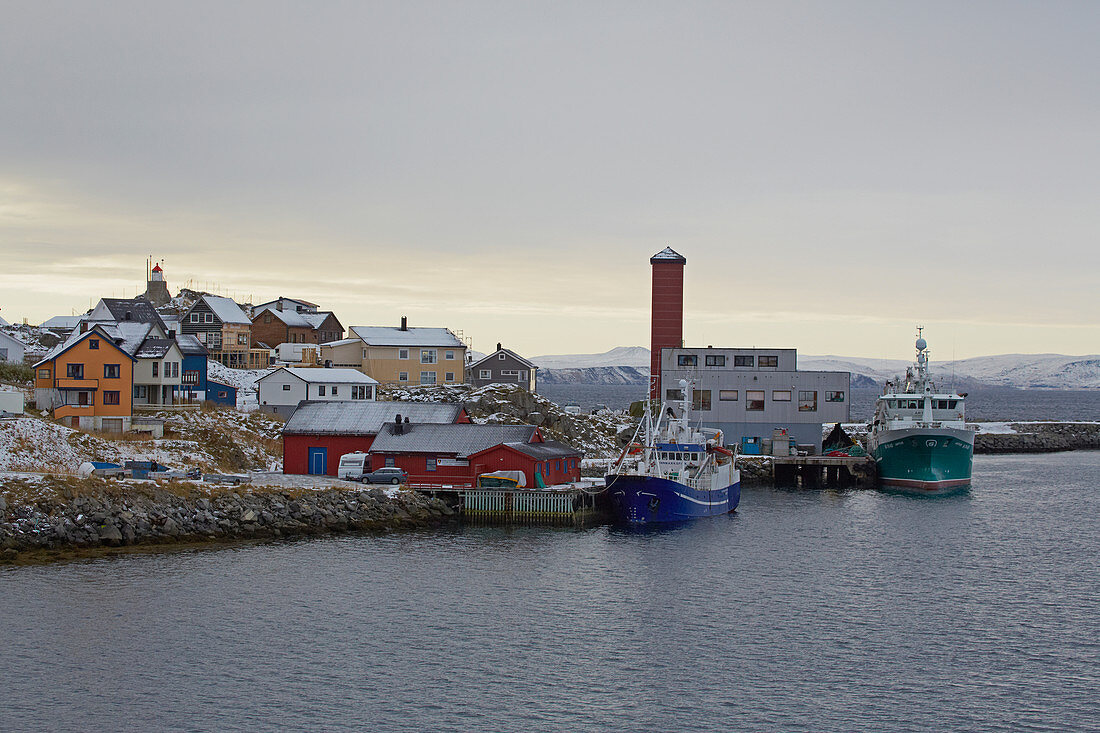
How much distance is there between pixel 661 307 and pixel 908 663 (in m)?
75.2

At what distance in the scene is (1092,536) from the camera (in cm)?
6044

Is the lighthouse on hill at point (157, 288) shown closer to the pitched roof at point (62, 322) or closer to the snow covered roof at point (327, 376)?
the pitched roof at point (62, 322)

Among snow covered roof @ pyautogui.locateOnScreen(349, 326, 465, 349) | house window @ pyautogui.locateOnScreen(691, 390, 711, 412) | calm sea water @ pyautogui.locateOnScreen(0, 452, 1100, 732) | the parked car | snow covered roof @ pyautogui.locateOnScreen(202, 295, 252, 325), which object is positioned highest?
snow covered roof @ pyautogui.locateOnScreen(202, 295, 252, 325)

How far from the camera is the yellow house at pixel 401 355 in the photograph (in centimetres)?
10975

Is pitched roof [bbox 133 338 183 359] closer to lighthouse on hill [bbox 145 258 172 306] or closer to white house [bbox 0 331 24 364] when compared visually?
white house [bbox 0 331 24 364]

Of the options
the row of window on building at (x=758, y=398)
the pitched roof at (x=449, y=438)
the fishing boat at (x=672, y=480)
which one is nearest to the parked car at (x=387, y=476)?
the pitched roof at (x=449, y=438)

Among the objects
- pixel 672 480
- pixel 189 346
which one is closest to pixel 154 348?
pixel 189 346

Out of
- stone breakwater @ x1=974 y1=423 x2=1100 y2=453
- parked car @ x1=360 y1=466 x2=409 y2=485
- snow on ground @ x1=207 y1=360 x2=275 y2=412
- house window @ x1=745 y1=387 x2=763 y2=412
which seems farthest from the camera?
stone breakwater @ x1=974 y1=423 x2=1100 y2=453

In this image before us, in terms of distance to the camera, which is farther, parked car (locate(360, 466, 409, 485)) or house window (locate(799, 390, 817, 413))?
house window (locate(799, 390, 817, 413))

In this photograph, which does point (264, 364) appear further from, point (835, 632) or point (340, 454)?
point (835, 632)

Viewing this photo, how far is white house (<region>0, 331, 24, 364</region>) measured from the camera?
3791 inches

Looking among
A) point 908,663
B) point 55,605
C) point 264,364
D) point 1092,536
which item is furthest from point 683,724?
point 264,364

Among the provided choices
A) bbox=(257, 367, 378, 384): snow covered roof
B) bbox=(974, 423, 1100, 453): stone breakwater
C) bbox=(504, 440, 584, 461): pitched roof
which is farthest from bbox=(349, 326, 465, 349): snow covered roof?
bbox=(974, 423, 1100, 453): stone breakwater

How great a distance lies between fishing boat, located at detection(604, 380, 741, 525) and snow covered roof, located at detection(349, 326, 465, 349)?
4588cm
